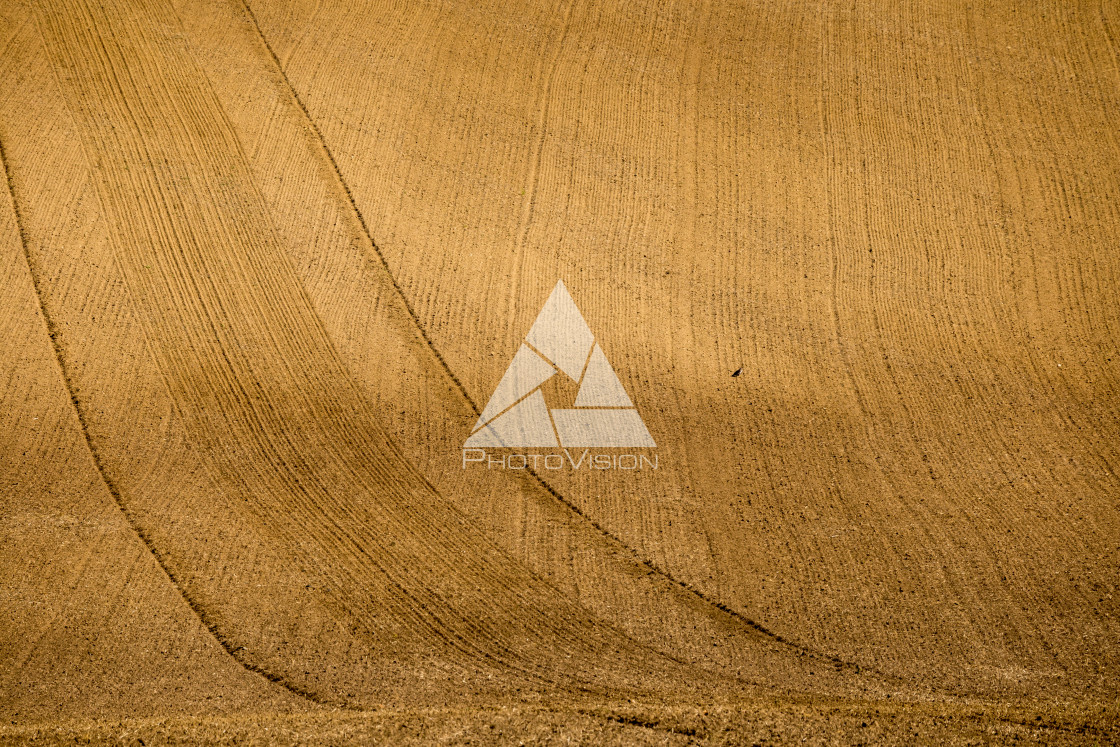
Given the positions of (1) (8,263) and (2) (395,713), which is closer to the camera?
(2) (395,713)

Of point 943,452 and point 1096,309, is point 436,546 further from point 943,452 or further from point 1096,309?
point 1096,309

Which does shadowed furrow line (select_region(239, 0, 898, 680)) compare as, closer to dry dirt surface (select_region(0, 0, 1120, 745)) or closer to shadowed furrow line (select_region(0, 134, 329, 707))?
dry dirt surface (select_region(0, 0, 1120, 745))

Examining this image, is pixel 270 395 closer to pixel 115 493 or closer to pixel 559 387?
pixel 115 493

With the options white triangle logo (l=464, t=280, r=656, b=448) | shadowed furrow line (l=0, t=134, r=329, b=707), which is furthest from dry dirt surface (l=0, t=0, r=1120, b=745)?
white triangle logo (l=464, t=280, r=656, b=448)

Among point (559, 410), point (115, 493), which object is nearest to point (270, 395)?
point (115, 493)

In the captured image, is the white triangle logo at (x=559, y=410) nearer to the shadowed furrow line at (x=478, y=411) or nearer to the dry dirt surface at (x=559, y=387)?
the dry dirt surface at (x=559, y=387)

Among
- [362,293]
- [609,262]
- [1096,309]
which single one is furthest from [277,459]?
[1096,309]

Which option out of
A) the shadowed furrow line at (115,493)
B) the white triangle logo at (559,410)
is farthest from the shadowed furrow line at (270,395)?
the white triangle logo at (559,410)
